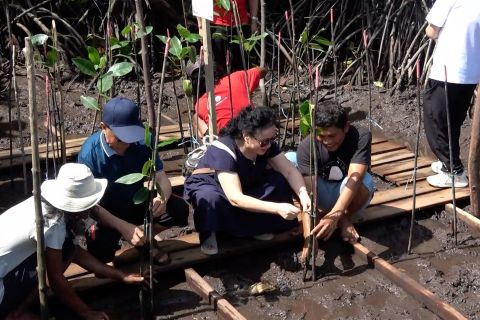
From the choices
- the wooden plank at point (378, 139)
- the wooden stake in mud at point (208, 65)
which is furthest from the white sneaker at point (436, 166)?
the wooden stake in mud at point (208, 65)

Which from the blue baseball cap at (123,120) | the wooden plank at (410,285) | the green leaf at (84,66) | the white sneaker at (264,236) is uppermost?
the green leaf at (84,66)

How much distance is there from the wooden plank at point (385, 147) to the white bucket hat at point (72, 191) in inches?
103

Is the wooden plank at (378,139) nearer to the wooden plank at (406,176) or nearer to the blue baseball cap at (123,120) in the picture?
the wooden plank at (406,176)

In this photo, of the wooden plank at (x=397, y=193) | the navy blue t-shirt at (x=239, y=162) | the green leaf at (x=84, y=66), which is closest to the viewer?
the green leaf at (x=84, y=66)

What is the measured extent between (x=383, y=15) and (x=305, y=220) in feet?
10.6

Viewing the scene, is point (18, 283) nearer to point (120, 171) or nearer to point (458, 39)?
point (120, 171)

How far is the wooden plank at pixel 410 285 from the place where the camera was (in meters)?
2.79

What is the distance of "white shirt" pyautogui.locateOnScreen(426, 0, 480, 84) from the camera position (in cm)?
358

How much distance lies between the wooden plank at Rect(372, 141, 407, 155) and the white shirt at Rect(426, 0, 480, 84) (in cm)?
103

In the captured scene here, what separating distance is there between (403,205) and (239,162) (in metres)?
1.07

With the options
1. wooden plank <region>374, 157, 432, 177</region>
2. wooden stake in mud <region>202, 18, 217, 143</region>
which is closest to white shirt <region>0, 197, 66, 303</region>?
wooden stake in mud <region>202, 18, 217, 143</region>

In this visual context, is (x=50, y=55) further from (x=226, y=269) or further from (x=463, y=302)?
(x=463, y=302)

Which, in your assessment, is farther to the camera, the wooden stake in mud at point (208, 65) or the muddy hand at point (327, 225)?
the wooden stake in mud at point (208, 65)

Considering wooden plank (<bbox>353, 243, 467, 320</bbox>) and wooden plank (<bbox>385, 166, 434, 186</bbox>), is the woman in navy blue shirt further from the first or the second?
wooden plank (<bbox>385, 166, 434, 186</bbox>)
